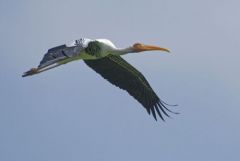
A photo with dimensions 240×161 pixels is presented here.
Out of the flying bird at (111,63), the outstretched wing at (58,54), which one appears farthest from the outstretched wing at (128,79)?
the outstretched wing at (58,54)

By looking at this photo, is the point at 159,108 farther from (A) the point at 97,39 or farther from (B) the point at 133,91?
(A) the point at 97,39

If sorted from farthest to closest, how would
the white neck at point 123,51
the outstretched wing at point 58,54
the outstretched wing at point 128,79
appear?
1. the outstretched wing at point 128,79
2. the white neck at point 123,51
3. the outstretched wing at point 58,54

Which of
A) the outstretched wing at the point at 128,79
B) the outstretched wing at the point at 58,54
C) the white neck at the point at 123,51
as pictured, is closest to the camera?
the outstretched wing at the point at 58,54

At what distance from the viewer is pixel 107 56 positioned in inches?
1292

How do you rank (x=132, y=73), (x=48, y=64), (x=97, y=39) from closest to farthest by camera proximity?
(x=48, y=64) < (x=97, y=39) < (x=132, y=73)

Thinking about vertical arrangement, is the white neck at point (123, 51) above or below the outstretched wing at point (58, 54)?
above

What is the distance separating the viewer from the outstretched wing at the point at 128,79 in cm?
3306

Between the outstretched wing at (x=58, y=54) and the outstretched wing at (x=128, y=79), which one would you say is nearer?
the outstretched wing at (x=58, y=54)

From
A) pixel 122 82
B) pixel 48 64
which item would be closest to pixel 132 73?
pixel 122 82

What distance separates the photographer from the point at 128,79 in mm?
33469

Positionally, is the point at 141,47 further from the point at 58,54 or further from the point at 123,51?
the point at 58,54

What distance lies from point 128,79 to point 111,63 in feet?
2.69

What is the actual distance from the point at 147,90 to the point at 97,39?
3619mm

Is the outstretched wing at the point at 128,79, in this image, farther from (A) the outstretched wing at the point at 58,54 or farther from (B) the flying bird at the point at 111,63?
(A) the outstretched wing at the point at 58,54
